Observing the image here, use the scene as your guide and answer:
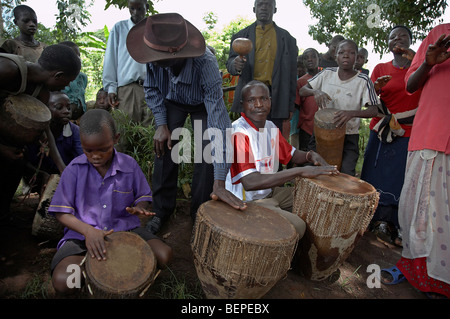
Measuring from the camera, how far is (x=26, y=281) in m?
2.26

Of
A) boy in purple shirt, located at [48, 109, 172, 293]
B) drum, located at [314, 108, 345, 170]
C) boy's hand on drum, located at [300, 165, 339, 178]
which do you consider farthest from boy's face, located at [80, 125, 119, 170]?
drum, located at [314, 108, 345, 170]

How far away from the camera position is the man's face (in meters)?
3.80

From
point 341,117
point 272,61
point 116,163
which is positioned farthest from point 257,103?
point 272,61

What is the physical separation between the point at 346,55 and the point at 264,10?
1129mm

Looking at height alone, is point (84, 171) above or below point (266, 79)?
below

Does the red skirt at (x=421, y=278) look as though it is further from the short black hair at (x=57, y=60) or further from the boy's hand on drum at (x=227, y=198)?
the short black hair at (x=57, y=60)

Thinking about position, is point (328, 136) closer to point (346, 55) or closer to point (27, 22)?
point (346, 55)

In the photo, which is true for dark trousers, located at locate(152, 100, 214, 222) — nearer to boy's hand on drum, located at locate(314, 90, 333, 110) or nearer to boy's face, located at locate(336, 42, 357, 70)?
boy's hand on drum, located at locate(314, 90, 333, 110)

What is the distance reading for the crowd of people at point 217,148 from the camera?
212 cm

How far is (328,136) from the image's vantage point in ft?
10.3

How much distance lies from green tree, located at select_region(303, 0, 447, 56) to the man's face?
310 centimetres
